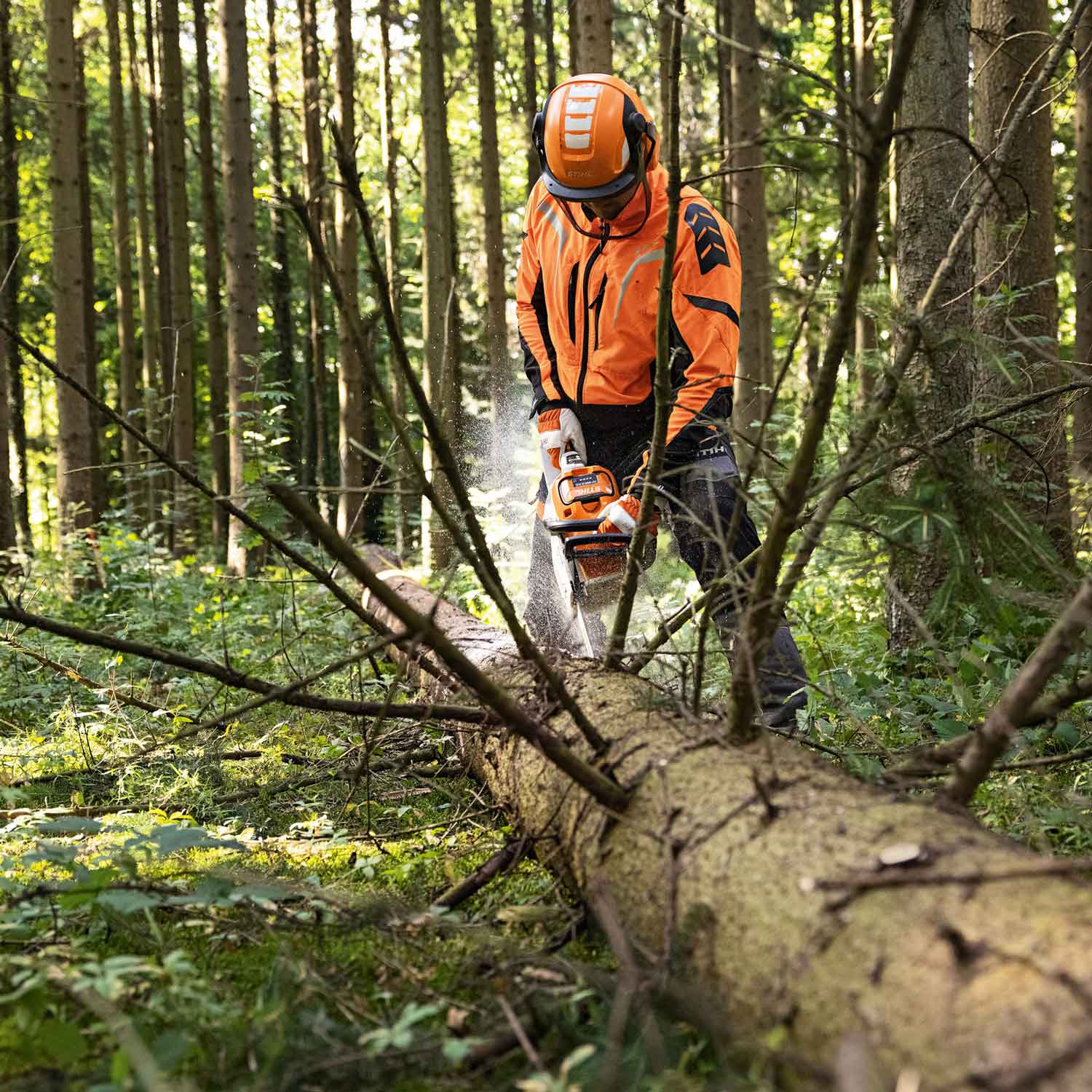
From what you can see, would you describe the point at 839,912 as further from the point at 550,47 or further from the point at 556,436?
the point at 550,47

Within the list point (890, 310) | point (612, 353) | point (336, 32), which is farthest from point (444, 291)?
point (890, 310)

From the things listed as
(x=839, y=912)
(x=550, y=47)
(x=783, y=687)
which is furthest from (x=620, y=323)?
(x=550, y=47)

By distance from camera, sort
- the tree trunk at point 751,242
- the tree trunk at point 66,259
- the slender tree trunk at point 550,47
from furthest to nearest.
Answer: the slender tree trunk at point 550,47
the tree trunk at point 751,242
the tree trunk at point 66,259

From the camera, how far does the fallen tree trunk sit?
4.12ft

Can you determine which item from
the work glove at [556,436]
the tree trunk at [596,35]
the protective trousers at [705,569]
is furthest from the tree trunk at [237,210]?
the work glove at [556,436]

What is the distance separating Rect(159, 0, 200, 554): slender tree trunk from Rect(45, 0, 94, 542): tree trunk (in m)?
3.49

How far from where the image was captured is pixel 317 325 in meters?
18.4

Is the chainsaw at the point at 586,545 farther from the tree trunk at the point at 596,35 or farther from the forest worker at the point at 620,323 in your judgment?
the tree trunk at the point at 596,35

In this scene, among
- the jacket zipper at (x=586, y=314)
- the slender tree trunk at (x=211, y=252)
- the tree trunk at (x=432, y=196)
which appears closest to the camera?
the jacket zipper at (x=586, y=314)

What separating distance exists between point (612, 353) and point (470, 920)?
2711mm

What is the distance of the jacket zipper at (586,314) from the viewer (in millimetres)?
4301

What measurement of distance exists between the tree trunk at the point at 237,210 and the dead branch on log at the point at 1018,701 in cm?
889

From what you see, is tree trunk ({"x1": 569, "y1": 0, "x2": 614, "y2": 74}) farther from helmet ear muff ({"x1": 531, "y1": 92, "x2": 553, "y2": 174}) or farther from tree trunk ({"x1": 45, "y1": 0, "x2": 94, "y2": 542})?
tree trunk ({"x1": 45, "y1": 0, "x2": 94, "y2": 542})

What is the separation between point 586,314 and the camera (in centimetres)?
443
